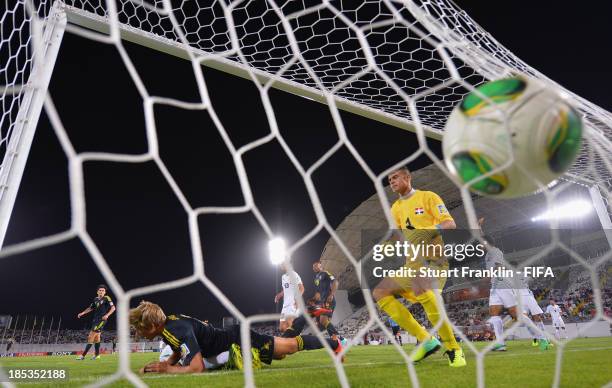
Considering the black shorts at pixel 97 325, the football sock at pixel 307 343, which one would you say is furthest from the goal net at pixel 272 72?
the black shorts at pixel 97 325

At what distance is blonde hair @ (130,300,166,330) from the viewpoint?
268 centimetres

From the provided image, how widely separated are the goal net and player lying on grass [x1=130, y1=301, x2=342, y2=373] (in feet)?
1.96

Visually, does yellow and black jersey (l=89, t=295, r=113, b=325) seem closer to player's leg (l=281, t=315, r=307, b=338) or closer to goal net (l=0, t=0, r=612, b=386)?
goal net (l=0, t=0, r=612, b=386)

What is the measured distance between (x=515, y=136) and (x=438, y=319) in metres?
1.89

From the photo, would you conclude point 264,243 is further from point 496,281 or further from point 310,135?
point 496,281

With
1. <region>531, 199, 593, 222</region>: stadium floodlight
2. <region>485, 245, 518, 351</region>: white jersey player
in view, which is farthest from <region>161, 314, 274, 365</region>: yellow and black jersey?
<region>531, 199, 593, 222</region>: stadium floodlight

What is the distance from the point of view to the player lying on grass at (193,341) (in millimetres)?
2648

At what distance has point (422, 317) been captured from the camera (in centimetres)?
1862

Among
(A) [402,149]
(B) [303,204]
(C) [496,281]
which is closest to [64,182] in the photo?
(B) [303,204]

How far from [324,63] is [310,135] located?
7938 millimetres

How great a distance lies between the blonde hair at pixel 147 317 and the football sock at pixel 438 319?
6.13 feet

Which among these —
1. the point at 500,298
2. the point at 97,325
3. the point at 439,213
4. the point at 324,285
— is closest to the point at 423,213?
the point at 439,213

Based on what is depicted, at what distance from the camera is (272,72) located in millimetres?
3957

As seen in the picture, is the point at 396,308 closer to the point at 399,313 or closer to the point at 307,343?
the point at 399,313
